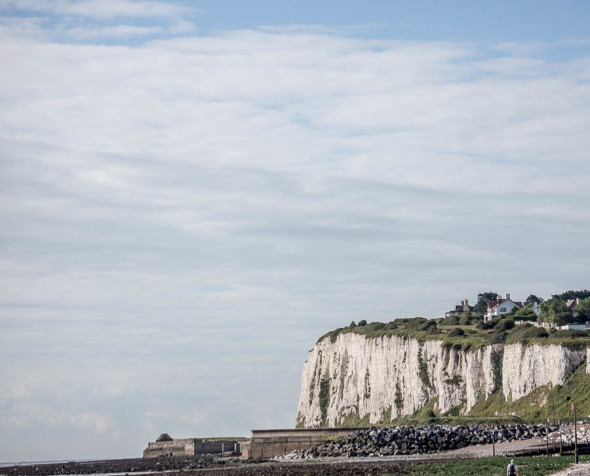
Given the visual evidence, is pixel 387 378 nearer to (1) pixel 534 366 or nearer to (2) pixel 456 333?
(2) pixel 456 333

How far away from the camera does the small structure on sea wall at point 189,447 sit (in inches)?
4171

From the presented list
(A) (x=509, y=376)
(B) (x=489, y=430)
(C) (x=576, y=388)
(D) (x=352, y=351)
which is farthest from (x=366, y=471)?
(D) (x=352, y=351)

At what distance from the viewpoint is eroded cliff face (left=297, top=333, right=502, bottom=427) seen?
311 ft

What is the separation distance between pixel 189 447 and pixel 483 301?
9011 cm

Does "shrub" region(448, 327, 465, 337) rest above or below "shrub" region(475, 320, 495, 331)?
below

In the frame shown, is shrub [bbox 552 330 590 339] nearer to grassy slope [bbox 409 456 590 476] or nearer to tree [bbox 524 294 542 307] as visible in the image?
grassy slope [bbox 409 456 590 476]

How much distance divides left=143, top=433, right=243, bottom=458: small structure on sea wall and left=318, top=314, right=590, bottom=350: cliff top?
26.4 metres

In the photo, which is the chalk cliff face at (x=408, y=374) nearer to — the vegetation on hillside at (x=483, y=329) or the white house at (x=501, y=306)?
the vegetation on hillside at (x=483, y=329)

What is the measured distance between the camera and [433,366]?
339 feet

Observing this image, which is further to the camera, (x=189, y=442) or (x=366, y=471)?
(x=189, y=442)

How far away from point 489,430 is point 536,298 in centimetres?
11783

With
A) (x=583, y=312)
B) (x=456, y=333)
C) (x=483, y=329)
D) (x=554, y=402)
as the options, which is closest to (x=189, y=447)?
(x=456, y=333)

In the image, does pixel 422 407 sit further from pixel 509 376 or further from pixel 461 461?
pixel 461 461

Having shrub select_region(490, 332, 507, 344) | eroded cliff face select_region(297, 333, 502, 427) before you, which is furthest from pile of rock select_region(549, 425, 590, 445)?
shrub select_region(490, 332, 507, 344)
